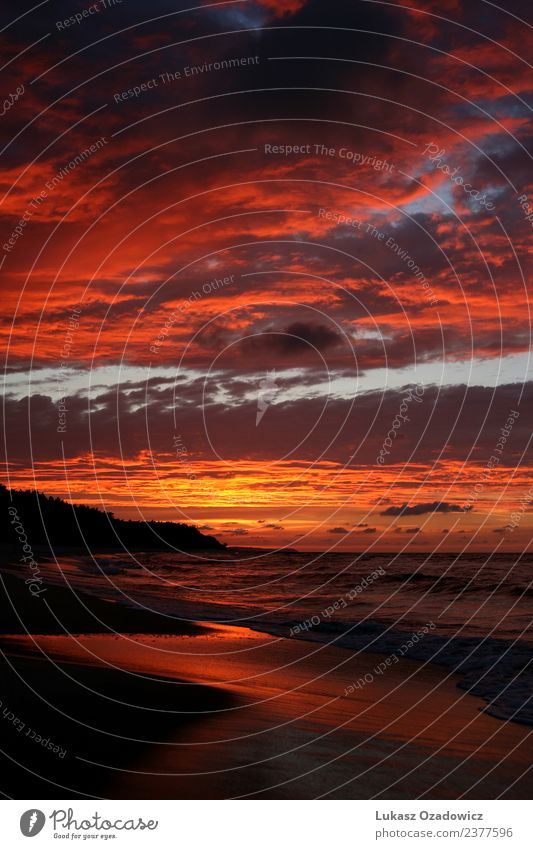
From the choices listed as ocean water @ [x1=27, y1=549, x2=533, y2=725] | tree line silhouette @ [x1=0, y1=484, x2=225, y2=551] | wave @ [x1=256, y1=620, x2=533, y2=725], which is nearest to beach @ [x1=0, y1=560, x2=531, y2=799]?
wave @ [x1=256, y1=620, x2=533, y2=725]

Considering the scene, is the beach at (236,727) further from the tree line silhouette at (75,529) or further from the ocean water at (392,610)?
the tree line silhouette at (75,529)

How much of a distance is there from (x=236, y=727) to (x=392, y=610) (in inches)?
1006

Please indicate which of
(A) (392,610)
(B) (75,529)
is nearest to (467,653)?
(A) (392,610)

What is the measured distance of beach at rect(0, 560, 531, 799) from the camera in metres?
11.8

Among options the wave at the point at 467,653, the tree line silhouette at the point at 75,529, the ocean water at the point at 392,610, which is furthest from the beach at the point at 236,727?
the tree line silhouette at the point at 75,529

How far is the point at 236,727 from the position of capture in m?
14.8

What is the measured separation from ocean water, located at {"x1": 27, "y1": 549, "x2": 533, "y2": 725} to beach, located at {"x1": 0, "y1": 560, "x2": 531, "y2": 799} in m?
1.63

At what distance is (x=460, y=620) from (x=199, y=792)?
88.1 feet

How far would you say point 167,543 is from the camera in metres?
152

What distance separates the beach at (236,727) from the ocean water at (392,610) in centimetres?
163

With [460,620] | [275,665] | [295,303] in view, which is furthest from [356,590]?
[275,665]

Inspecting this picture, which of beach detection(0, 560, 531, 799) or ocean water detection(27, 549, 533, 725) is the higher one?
ocean water detection(27, 549, 533, 725)

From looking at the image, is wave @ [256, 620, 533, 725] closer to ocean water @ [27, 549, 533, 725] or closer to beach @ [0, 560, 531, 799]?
ocean water @ [27, 549, 533, 725]

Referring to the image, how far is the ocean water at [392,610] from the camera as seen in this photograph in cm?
2388
